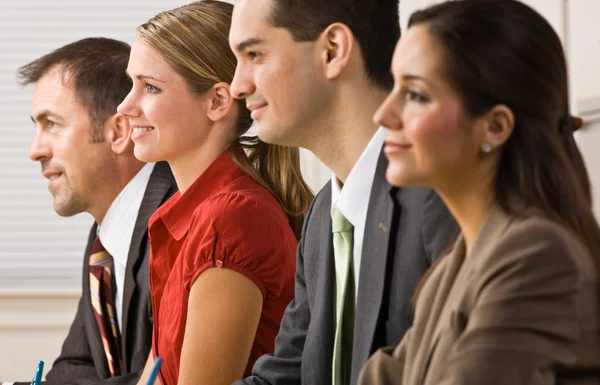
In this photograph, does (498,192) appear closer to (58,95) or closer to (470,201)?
(470,201)

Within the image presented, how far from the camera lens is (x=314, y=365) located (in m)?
1.83

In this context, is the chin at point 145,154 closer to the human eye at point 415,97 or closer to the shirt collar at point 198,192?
the shirt collar at point 198,192

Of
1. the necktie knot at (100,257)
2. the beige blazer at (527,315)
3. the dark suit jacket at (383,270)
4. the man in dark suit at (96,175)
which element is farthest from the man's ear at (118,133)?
the beige blazer at (527,315)

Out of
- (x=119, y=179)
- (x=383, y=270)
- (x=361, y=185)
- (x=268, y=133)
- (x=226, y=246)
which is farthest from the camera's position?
(x=119, y=179)

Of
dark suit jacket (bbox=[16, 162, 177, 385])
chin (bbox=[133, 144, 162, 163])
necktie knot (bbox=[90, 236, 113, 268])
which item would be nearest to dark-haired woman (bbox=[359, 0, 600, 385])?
chin (bbox=[133, 144, 162, 163])

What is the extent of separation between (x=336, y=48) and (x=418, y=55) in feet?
1.86

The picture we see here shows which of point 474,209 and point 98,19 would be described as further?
point 98,19

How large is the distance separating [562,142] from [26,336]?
132 inches

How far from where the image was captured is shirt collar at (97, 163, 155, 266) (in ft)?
9.65

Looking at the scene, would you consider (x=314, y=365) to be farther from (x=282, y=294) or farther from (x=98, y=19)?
(x=98, y=19)

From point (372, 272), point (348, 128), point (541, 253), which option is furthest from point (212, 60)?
point (541, 253)

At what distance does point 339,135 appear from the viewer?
1848mm

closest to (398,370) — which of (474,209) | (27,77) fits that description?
(474,209)

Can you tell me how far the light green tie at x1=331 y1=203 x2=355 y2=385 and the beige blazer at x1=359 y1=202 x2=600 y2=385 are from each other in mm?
583
